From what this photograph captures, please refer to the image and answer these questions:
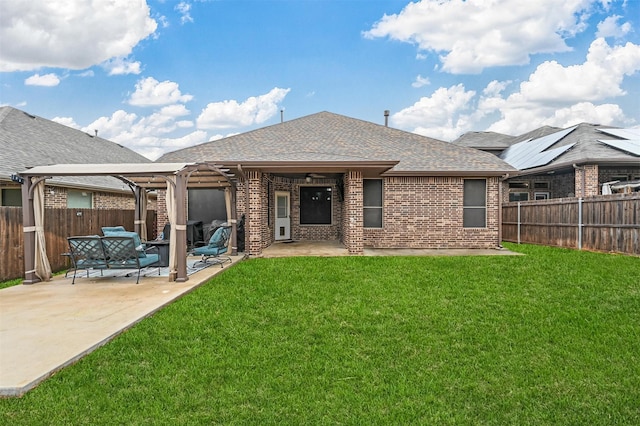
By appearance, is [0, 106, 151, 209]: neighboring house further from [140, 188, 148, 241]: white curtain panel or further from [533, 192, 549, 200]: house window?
[533, 192, 549, 200]: house window

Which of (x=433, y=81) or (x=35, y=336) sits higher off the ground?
(x=433, y=81)

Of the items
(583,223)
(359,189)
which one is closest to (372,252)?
(359,189)

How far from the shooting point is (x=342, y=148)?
14.2 meters

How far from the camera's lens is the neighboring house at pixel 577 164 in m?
15.9

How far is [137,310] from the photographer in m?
5.58

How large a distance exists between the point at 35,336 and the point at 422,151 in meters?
13.5

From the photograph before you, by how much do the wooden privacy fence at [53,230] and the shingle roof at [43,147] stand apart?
9.12 feet

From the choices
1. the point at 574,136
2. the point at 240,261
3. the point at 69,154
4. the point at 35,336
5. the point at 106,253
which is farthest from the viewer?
the point at 574,136

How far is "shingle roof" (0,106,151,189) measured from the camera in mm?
12742

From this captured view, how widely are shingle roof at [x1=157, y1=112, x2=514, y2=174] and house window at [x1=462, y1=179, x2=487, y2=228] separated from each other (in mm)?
653

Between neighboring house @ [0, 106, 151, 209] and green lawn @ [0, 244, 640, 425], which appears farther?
neighboring house @ [0, 106, 151, 209]

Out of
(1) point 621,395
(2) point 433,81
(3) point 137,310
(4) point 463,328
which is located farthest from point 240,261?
(2) point 433,81

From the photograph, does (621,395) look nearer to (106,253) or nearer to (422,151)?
(106,253)

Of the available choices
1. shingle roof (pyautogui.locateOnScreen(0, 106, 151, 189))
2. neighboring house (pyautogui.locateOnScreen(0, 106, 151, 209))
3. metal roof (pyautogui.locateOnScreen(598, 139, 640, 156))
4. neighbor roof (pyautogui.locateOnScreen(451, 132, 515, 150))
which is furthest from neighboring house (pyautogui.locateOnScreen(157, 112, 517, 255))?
neighbor roof (pyautogui.locateOnScreen(451, 132, 515, 150))
